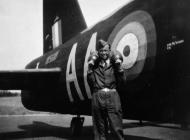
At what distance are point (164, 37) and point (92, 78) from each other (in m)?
1.14

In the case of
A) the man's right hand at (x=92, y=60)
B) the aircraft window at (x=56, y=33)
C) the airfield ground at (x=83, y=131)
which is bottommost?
the airfield ground at (x=83, y=131)

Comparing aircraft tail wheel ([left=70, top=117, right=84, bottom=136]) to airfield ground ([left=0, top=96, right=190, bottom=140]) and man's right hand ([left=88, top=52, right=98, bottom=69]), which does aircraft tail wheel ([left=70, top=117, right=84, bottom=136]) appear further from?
man's right hand ([left=88, top=52, right=98, bottom=69])

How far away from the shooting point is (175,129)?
9852 mm

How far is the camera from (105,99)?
3787 mm

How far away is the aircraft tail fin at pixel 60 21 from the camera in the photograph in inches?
359

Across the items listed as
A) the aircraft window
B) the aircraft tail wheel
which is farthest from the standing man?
the aircraft window

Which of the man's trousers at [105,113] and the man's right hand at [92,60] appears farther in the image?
the man's right hand at [92,60]

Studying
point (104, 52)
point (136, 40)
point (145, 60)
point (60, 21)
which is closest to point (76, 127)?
point (60, 21)

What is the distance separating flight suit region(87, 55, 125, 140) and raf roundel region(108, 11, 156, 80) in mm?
684

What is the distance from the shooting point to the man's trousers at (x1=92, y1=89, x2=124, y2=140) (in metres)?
3.73

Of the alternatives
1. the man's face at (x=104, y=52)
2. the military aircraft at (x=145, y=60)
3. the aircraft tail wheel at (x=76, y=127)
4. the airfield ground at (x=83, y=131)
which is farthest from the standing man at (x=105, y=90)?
the aircraft tail wheel at (x=76, y=127)

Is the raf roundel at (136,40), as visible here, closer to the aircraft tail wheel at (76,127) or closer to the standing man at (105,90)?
the standing man at (105,90)

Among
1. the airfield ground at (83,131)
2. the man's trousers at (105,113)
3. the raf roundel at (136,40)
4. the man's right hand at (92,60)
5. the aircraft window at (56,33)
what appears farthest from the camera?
the aircraft window at (56,33)

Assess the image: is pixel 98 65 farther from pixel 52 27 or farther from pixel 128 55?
Result: pixel 52 27
